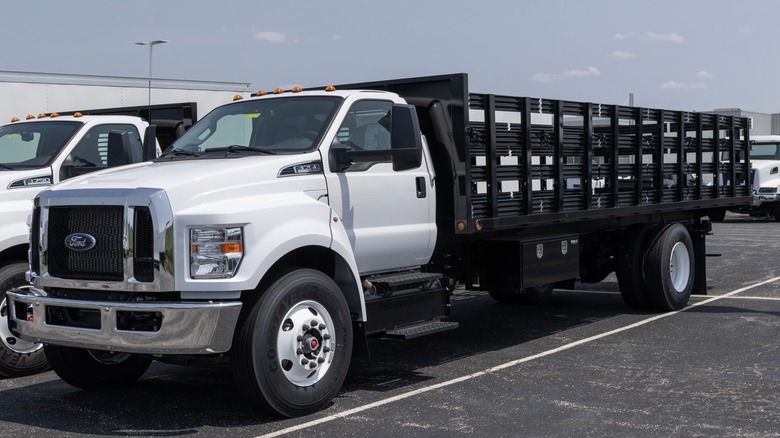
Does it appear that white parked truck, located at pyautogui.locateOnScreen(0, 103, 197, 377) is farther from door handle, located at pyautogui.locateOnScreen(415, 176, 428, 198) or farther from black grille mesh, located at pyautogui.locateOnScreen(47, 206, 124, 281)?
door handle, located at pyautogui.locateOnScreen(415, 176, 428, 198)

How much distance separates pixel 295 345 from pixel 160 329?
2.96 ft

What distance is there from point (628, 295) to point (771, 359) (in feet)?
10.2

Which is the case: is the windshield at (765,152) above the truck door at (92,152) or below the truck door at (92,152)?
above

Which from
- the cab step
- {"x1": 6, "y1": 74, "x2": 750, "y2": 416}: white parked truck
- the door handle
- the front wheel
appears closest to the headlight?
{"x1": 6, "y1": 74, "x2": 750, "y2": 416}: white parked truck

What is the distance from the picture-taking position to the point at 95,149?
9.59 metres

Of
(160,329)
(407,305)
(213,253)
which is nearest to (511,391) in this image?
(407,305)

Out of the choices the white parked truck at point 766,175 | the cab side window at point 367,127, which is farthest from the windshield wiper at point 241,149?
the white parked truck at point 766,175

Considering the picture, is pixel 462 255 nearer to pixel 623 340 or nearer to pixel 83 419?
pixel 623 340

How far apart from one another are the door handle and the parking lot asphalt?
1.46 m

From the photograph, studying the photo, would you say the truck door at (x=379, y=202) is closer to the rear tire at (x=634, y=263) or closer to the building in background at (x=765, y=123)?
the rear tire at (x=634, y=263)

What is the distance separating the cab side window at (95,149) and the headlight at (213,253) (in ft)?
11.2

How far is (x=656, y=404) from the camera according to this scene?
6902mm

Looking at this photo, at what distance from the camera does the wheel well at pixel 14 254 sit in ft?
27.9

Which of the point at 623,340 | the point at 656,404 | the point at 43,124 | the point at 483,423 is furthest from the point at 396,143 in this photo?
the point at 43,124
